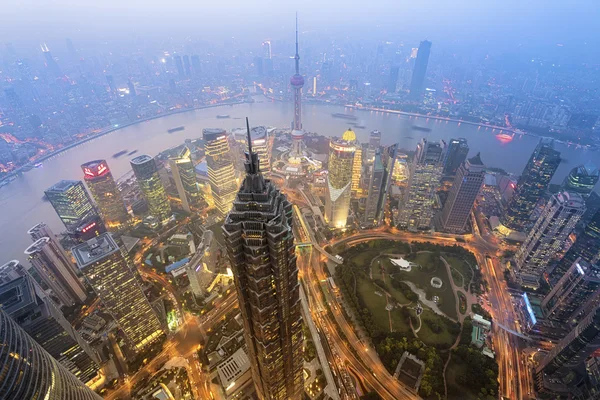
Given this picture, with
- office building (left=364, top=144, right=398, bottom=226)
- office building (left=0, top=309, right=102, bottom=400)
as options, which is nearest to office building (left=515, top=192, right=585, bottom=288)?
office building (left=364, top=144, right=398, bottom=226)

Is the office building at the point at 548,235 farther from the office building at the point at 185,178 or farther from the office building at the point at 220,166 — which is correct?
the office building at the point at 185,178

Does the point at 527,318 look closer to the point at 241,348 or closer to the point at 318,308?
the point at 318,308

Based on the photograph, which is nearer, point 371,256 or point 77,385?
point 77,385

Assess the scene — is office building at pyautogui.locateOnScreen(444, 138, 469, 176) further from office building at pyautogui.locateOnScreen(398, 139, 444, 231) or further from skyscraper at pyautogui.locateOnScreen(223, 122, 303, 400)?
skyscraper at pyautogui.locateOnScreen(223, 122, 303, 400)

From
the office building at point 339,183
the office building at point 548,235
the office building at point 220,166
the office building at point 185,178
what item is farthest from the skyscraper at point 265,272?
the office building at point 185,178

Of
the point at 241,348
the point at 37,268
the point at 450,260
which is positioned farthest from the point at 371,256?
the point at 37,268

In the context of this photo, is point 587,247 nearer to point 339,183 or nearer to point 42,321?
point 339,183

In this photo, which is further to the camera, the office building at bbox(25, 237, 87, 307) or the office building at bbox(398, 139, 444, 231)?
the office building at bbox(398, 139, 444, 231)
